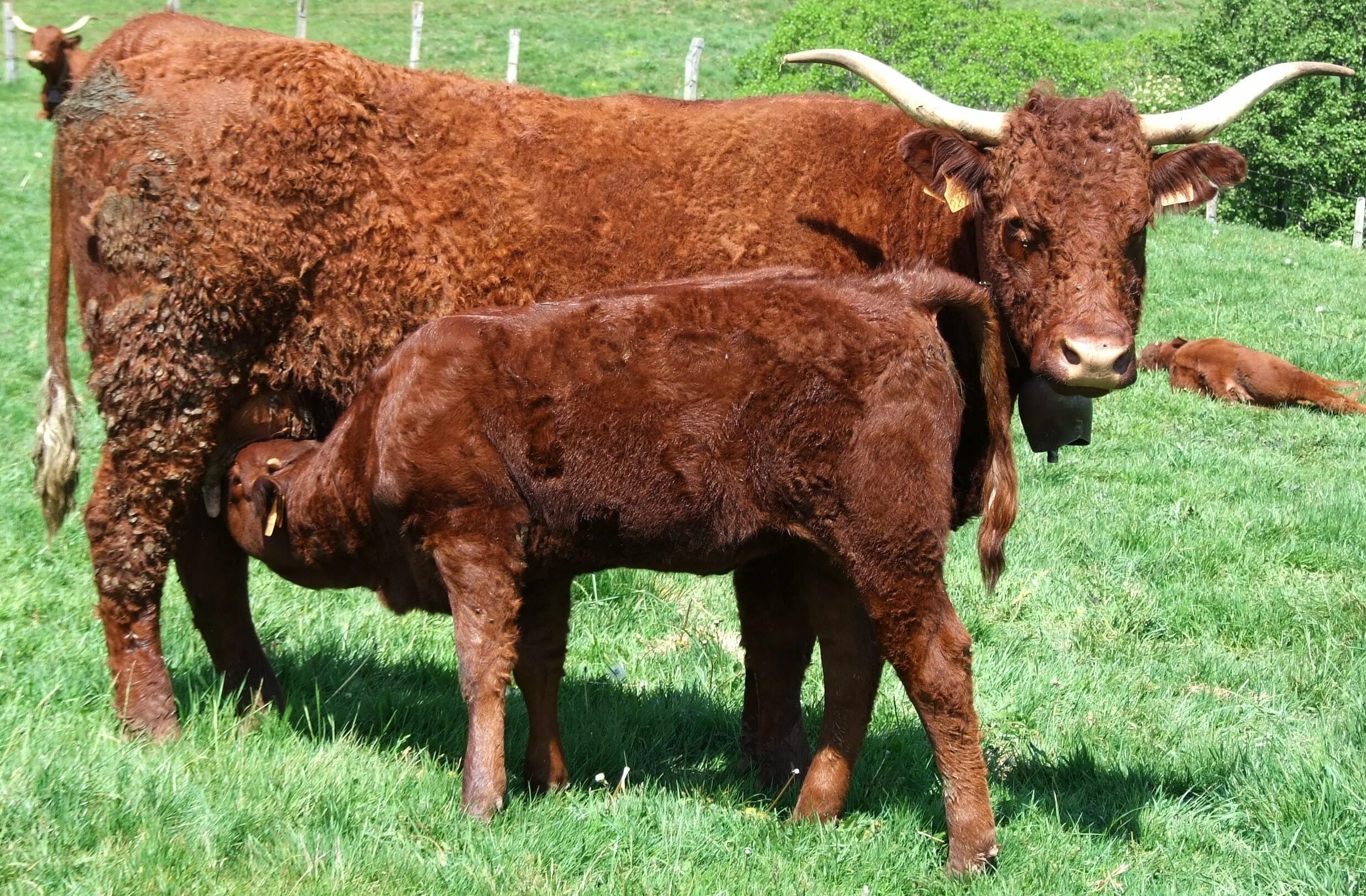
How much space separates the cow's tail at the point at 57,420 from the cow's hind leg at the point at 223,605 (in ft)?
1.75

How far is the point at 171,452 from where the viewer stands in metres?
5.09

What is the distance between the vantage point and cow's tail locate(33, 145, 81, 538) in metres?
5.40

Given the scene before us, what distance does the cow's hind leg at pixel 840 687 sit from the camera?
468 centimetres

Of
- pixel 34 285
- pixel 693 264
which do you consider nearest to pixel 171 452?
pixel 693 264

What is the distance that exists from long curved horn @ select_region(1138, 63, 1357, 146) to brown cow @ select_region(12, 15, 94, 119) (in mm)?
4096

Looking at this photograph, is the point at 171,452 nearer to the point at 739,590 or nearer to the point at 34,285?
the point at 739,590

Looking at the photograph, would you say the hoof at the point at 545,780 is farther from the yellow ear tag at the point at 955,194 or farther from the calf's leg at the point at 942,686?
the yellow ear tag at the point at 955,194

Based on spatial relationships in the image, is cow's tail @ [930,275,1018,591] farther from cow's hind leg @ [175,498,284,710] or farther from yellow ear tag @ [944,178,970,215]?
cow's hind leg @ [175,498,284,710]

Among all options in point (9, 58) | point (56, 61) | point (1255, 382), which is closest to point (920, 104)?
point (56, 61)

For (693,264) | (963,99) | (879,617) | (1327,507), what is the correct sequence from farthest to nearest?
(963,99) < (1327,507) < (693,264) < (879,617)

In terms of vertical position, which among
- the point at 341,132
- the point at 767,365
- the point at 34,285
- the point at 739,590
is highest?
the point at 341,132

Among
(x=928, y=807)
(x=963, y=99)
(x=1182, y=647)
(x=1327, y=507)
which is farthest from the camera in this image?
(x=963, y=99)

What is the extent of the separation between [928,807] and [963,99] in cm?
2014

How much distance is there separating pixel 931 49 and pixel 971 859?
22415mm
